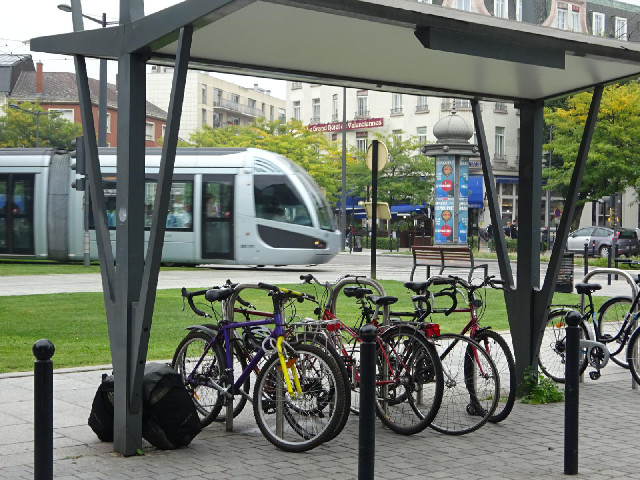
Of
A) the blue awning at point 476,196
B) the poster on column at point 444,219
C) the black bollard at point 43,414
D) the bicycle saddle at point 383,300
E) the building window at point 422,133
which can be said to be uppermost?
the building window at point 422,133

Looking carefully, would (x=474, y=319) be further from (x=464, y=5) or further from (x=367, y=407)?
(x=367, y=407)

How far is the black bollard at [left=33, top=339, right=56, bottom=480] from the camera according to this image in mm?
3822

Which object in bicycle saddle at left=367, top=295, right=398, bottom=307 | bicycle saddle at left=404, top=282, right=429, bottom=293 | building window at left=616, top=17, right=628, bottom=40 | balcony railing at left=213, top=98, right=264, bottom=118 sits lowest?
bicycle saddle at left=367, top=295, right=398, bottom=307

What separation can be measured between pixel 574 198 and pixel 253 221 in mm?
19115

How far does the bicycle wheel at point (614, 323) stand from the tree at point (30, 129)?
60.9 meters

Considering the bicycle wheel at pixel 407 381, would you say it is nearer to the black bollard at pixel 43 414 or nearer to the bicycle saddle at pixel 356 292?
the bicycle saddle at pixel 356 292

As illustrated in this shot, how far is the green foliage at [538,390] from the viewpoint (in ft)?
26.0

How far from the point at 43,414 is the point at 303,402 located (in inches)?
94.9

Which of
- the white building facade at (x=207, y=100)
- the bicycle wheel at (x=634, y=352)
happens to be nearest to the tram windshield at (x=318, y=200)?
the bicycle wheel at (x=634, y=352)

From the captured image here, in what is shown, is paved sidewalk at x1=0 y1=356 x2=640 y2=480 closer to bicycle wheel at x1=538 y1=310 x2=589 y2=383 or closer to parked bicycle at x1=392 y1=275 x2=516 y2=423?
parked bicycle at x1=392 y1=275 x2=516 y2=423

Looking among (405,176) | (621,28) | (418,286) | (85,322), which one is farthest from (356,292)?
(405,176)

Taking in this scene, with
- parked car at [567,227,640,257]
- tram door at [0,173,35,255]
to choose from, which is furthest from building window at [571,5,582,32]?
parked car at [567,227,640,257]

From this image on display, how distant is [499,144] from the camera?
61062 mm

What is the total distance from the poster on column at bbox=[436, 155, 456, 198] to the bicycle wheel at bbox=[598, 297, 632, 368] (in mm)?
24821
